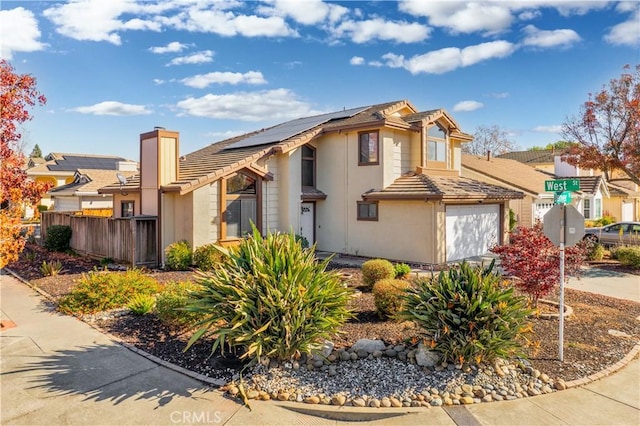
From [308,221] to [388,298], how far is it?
10.7 metres

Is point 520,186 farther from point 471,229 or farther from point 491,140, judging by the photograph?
point 491,140

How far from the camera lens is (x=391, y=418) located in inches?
195

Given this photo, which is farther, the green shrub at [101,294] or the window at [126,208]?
the window at [126,208]

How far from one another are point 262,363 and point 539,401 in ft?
12.4

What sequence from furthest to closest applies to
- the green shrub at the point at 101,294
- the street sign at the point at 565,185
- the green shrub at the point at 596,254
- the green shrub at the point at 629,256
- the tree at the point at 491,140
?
1. the tree at the point at 491,140
2. the green shrub at the point at 596,254
3. the green shrub at the point at 629,256
4. the green shrub at the point at 101,294
5. the street sign at the point at 565,185

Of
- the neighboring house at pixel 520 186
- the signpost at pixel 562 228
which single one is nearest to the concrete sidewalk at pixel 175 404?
the signpost at pixel 562 228

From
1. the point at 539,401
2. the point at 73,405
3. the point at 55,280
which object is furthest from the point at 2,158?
the point at 539,401

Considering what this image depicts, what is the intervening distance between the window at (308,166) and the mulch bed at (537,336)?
345 inches

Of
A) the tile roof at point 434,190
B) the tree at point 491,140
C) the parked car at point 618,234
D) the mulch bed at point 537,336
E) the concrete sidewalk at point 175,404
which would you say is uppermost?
the tree at point 491,140

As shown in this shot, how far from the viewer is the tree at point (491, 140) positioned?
194 feet

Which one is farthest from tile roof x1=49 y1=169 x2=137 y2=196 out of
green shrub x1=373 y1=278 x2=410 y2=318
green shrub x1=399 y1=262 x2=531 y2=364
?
green shrub x1=399 y1=262 x2=531 y2=364

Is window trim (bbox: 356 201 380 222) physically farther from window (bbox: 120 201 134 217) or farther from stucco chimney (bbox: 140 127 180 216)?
window (bbox: 120 201 134 217)

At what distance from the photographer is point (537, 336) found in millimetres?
7543

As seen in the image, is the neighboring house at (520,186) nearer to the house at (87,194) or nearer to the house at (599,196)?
the house at (599,196)
